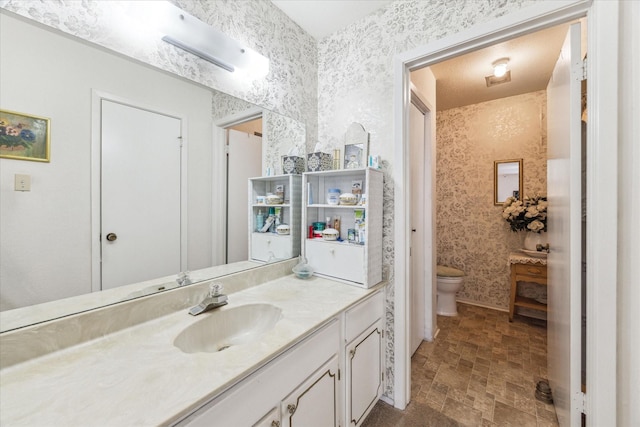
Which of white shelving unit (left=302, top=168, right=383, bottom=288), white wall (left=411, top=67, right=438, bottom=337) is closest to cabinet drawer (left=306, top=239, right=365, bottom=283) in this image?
white shelving unit (left=302, top=168, right=383, bottom=288)

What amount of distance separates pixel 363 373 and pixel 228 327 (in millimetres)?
766

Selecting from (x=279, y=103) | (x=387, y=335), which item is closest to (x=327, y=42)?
(x=279, y=103)

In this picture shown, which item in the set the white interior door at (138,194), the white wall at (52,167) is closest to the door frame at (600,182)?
the white interior door at (138,194)

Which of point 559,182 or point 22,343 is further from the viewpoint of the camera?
point 559,182

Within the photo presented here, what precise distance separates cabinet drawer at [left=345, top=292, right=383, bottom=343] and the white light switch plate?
1274 mm

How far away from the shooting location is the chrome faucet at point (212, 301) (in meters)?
1.09

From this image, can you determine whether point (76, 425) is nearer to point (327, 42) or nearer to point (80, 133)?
point (80, 133)

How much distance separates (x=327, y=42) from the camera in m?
1.95

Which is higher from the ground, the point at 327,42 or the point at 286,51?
the point at 327,42

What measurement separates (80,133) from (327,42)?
1.71m

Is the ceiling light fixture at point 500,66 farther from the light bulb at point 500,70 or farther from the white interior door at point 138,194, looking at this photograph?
the white interior door at point 138,194

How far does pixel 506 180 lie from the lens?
306 cm

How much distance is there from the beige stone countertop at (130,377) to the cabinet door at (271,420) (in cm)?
19

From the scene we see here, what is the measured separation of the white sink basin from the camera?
39.9 inches
